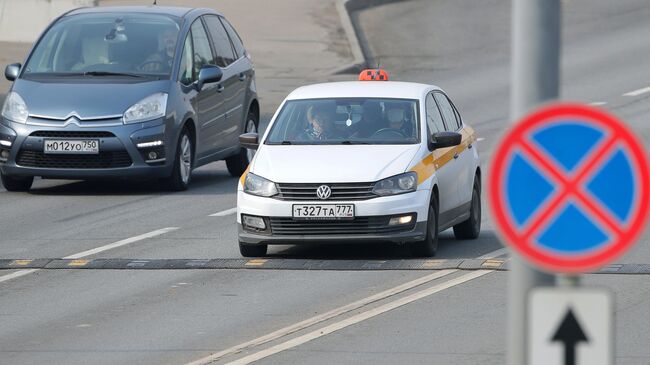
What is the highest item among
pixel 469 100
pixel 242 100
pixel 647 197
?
pixel 647 197

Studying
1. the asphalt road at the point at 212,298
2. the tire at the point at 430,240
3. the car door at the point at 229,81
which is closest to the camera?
the asphalt road at the point at 212,298

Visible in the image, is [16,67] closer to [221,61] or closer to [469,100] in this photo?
[221,61]

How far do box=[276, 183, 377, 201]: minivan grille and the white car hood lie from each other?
41mm

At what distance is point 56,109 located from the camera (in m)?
19.0

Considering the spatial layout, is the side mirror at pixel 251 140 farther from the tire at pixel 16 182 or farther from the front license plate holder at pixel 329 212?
the tire at pixel 16 182

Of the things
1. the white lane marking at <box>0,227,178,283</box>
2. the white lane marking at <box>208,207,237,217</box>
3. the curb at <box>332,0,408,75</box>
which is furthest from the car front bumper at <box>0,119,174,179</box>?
the curb at <box>332,0,408,75</box>

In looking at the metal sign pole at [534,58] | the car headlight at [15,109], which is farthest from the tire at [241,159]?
the metal sign pole at [534,58]

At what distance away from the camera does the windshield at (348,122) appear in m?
15.6

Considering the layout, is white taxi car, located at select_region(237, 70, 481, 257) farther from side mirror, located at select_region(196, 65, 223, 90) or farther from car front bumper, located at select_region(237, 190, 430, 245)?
side mirror, located at select_region(196, 65, 223, 90)

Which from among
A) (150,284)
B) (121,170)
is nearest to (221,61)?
(121,170)

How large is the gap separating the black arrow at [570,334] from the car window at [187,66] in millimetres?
13908

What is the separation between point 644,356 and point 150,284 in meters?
4.58

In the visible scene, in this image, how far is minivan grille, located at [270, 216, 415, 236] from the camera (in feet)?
47.8

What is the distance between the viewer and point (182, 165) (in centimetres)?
1991
